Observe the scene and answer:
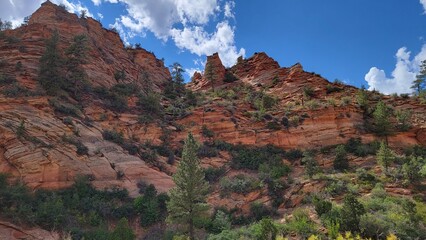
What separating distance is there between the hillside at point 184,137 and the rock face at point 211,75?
24.9 ft

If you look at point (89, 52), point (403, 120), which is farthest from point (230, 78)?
point (403, 120)

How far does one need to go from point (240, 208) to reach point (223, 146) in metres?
10.3

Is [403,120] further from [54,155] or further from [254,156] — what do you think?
[54,155]

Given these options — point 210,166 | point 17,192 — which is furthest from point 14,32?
point 210,166

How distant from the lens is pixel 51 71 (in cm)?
2958

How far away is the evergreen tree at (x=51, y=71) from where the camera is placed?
94.6ft

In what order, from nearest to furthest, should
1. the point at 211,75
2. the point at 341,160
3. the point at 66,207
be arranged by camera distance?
the point at 66,207
the point at 341,160
the point at 211,75

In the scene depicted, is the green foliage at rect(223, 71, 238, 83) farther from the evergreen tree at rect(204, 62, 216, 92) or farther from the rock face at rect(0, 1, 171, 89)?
the rock face at rect(0, 1, 171, 89)

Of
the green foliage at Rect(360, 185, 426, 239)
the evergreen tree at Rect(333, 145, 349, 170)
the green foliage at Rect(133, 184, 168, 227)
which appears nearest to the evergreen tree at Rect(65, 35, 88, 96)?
the green foliage at Rect(133, 184, 168, 227)

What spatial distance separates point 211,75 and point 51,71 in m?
28.8

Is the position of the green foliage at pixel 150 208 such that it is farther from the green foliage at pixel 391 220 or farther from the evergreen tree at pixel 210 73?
the evergreen tree at pixel 210 73

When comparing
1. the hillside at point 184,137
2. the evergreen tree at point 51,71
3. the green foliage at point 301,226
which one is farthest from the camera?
the evergreen tree at point 51,71

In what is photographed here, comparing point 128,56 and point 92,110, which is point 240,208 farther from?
point 128,56

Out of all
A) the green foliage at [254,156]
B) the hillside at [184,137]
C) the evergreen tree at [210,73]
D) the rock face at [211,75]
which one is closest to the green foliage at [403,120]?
the hillside at [184,137]
